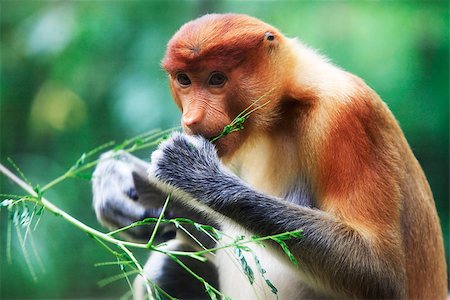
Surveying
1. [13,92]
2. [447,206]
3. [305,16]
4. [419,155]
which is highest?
[305,16]

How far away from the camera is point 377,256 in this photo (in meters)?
2.49

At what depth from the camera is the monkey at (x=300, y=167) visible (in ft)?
8.13

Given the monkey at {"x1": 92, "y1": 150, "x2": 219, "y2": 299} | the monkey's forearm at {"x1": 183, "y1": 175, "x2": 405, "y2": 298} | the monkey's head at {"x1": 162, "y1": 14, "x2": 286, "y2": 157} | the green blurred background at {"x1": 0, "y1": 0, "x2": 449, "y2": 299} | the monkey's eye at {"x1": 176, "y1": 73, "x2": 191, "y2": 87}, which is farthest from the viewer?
the green blurred background at {"x1": 0, "y1": 0, "x2": 449, "y2": 299}

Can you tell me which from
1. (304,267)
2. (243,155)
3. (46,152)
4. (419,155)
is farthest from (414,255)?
(46,152)

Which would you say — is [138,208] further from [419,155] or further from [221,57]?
[419,155]

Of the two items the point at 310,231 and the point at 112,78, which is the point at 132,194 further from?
the point at 112,78

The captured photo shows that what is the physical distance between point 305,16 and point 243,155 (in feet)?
7.57

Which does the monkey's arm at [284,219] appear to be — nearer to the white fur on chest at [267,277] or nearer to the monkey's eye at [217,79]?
the white fur on chest at [267,277]

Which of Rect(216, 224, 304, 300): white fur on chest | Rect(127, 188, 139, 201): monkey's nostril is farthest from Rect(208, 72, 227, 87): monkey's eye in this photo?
Rect(127, 188, 139, 201): monkey's nostril

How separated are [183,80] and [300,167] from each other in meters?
0.50

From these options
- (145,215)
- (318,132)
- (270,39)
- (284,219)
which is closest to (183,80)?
A: (270,39)

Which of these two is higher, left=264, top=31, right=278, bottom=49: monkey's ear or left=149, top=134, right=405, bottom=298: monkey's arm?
left=264, top=31, right=278, bottom=49: monkey's ear

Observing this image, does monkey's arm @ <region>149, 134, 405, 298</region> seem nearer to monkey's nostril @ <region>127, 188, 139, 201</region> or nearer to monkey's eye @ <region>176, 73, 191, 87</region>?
monkey's eye @ <region>176, 73, 191, 87</region>

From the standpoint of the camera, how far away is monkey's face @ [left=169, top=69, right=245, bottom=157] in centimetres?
253
